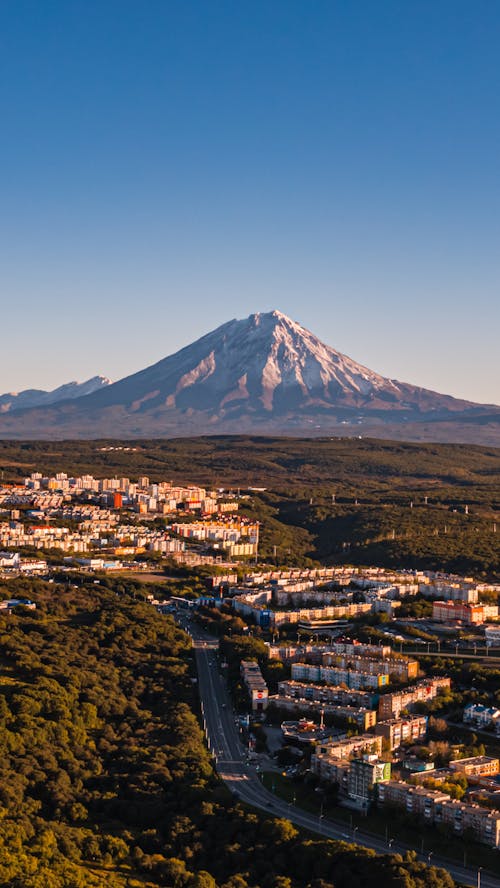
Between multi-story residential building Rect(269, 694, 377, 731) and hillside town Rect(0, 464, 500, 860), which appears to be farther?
multi-story residential building Rect(269, 694, 377, 731)

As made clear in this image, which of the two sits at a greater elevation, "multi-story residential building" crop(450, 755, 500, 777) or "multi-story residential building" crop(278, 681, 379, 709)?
"multi-story residential building" crop(278, 681, 379, 709)

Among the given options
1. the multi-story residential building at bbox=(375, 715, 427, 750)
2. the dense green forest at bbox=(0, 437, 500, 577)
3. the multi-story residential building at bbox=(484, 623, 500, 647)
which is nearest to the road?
the multi-story residential building at bbox=(375, 715, 427, 750)

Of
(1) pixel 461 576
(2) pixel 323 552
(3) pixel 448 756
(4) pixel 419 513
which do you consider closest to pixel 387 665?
(3) pixel 448 756

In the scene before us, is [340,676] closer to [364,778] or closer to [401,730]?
[401,730]

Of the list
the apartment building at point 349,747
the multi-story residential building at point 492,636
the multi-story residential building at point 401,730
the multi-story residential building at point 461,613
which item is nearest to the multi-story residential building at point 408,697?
the multi-story residential building at point 401,730

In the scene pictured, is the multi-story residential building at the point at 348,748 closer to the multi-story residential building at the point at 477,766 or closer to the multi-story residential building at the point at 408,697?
the multi-story residential building at the point at 477,766

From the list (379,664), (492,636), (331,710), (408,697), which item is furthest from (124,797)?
(492,636)

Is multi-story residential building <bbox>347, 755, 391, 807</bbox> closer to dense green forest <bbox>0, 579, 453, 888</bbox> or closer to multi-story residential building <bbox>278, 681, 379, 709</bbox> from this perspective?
dense green forest <bbox>0, 579, 453, 888</bbox>

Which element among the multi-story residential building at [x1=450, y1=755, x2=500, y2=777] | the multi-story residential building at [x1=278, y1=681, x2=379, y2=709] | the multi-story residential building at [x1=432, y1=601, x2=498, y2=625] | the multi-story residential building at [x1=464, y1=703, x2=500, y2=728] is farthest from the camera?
the multi-story residential building at [x1=432, y1=601, x2=498, y2=625]
